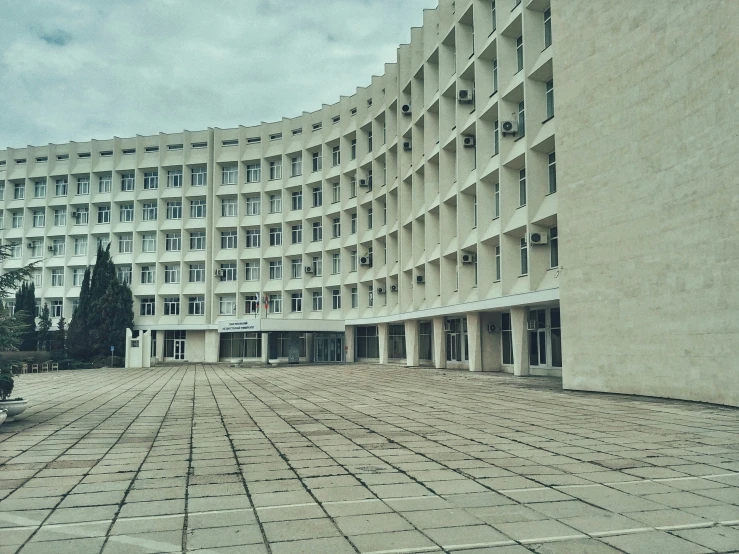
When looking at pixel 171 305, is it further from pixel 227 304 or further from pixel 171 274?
pixel 227 304

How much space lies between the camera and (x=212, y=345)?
52.3 m

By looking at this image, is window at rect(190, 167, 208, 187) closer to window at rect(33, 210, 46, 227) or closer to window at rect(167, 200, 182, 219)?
window at rect(167, 200, 182, 219)

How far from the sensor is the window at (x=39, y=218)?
57.1 m

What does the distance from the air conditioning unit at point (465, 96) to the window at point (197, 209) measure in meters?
30.3

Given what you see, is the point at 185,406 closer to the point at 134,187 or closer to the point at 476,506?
the point at 476,506

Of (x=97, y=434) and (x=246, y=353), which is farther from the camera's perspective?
(x=246, y=353)

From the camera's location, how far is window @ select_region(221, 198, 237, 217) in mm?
53594

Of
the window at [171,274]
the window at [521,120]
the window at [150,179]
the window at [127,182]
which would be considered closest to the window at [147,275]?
the window at [171,274]

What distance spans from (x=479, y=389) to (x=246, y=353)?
3559 cm

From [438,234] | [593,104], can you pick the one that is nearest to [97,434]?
[593,104]

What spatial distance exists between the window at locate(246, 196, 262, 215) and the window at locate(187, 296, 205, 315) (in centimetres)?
793

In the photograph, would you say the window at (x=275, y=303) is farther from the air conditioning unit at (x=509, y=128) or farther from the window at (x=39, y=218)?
the air conditioning unit at (x=509, y=128)

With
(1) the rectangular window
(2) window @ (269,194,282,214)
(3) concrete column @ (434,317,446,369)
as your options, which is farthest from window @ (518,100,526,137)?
(1) the rectangular window

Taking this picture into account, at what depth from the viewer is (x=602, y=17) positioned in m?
17.2
